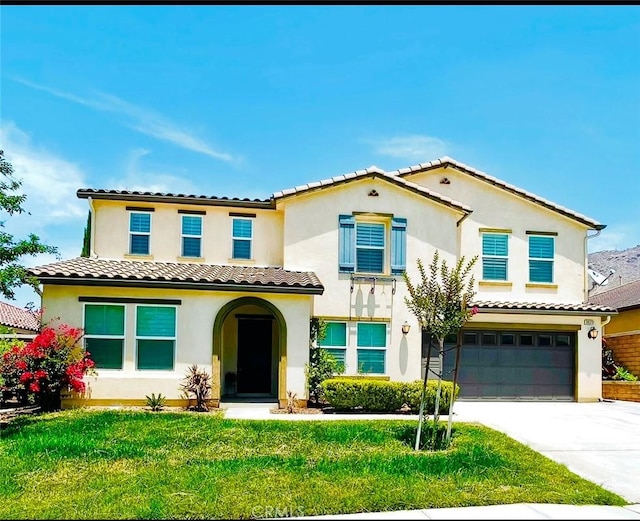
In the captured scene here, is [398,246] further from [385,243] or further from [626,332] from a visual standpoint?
A: [626,332]

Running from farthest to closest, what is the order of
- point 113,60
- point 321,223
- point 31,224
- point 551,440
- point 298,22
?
1. point 321,223
2. point 31,224
3. point 551,440
4. point 113,60
5. point 298,22

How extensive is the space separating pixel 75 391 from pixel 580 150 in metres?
15.2

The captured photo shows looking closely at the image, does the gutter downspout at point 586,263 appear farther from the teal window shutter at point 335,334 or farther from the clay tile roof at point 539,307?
the teal window shutter at point 335,334

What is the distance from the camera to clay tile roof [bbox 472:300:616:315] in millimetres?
17484

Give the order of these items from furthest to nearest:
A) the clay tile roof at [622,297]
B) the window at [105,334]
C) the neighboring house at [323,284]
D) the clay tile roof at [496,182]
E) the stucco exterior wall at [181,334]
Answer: the clay tile roof at [622,297], the clay tile roof at [496,182], the neighboring house at [323,284], the window at [105,334], the stucco exterior wall at [181,334]

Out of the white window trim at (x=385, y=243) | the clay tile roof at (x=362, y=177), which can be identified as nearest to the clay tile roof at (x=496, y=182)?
the clay tile roof at (x=362, y=177)

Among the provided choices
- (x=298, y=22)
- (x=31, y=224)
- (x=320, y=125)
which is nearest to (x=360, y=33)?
(x=298, y=22)

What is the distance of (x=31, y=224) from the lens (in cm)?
1212

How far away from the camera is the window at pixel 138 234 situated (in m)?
17.2

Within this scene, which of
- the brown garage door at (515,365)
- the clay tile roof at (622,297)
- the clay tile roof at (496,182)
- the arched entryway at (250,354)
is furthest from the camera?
the clay tile roof at (622,297)

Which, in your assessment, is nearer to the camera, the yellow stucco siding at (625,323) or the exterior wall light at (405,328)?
the exterior wall light at (405,328)

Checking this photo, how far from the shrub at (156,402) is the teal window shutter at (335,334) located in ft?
16.1

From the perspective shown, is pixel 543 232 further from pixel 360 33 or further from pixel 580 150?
pixel 360 33

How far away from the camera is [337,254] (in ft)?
54.3
